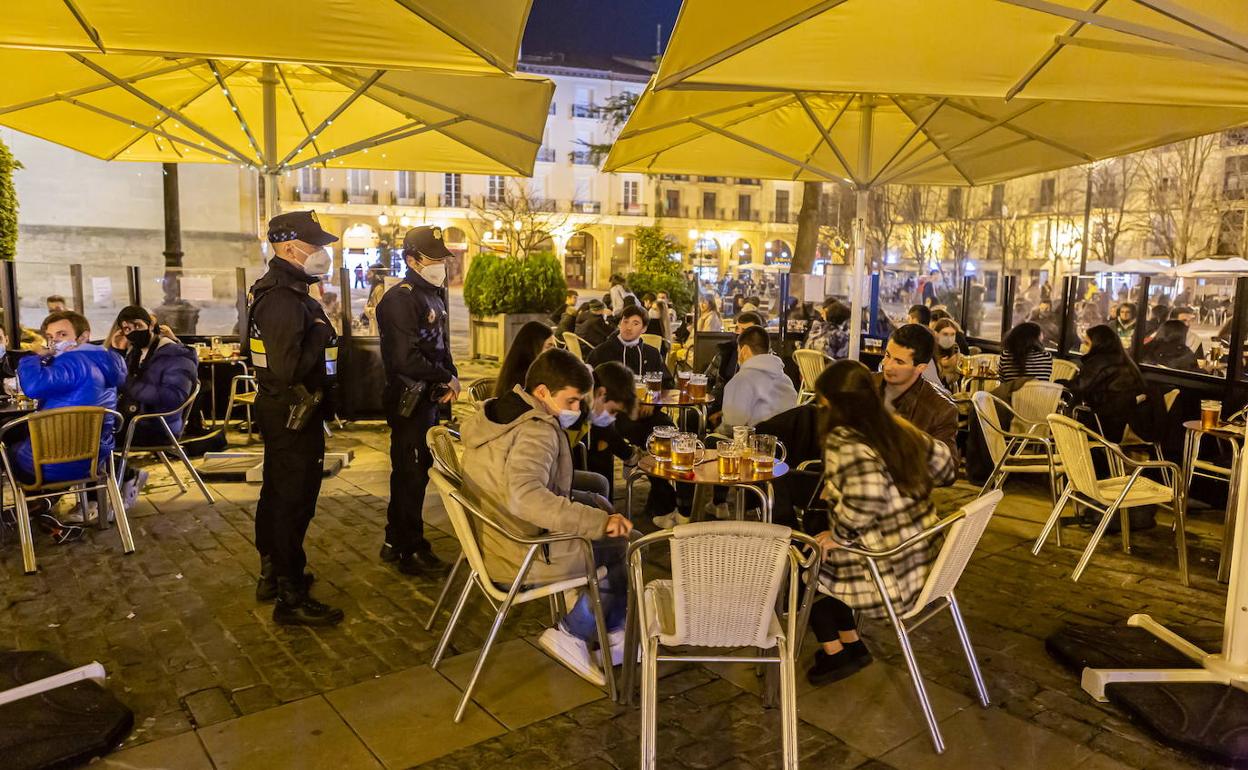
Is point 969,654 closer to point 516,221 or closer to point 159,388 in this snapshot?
point 159,388

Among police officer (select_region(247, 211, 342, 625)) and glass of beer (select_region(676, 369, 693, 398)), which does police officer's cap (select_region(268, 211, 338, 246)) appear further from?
glass of beer (select_region(676, 369, 693, 398))

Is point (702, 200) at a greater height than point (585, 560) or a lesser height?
greater

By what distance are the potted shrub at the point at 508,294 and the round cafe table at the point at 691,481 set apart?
10446mm

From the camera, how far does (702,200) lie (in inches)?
2190

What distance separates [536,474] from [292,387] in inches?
59.6

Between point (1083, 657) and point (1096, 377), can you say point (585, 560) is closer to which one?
point (1083, 657)

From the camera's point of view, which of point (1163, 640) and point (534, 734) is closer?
point (534, 734)

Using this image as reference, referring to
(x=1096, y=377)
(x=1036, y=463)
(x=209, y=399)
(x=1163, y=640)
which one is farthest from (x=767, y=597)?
(x=209, y=399)

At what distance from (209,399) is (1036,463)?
802 cm

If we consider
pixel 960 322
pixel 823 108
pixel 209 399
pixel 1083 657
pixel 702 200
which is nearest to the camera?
pixel 1083 657

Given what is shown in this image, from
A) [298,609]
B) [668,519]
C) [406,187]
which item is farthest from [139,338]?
[406,187]

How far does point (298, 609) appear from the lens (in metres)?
4.27

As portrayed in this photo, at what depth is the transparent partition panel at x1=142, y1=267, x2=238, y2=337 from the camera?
388 inches

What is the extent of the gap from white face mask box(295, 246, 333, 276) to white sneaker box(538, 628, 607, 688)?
6.69ft
